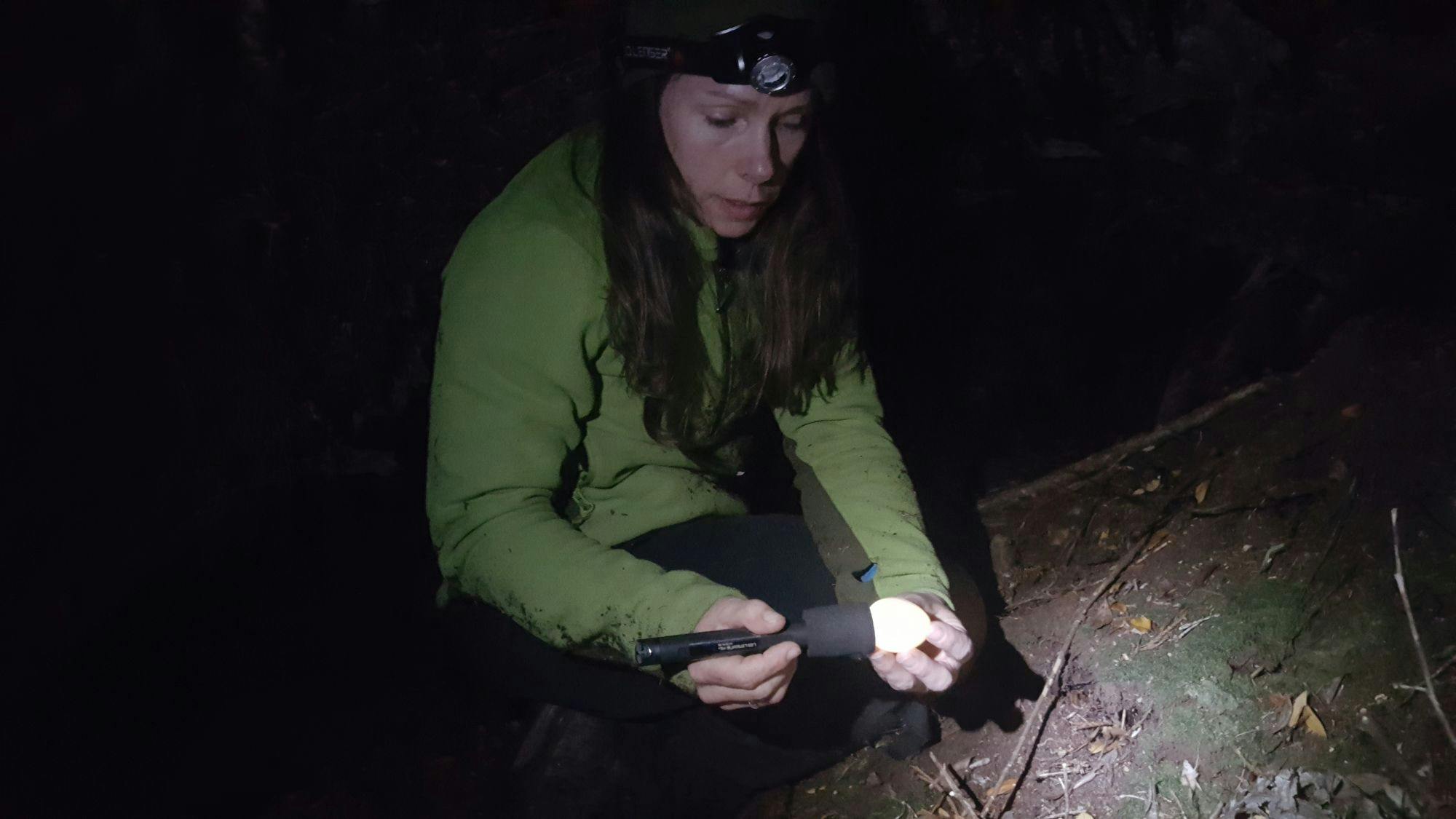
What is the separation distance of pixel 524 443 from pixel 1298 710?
2.09 meters

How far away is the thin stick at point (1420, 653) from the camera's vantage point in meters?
2.10

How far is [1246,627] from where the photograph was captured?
8.56ft

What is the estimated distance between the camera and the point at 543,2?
12.4 ft

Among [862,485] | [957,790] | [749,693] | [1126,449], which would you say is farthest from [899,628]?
[1126,449]

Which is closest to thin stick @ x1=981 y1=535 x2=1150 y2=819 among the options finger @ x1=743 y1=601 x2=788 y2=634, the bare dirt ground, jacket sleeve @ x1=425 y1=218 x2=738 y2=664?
the bare dirt ground

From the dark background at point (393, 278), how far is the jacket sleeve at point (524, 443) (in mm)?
1356

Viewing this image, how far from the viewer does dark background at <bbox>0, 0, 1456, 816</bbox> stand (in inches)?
111

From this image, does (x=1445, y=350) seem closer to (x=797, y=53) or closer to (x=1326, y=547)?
(x=1326, y=547)

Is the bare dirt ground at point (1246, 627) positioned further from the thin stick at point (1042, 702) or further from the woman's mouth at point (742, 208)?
the woman's mouth at point (742, 208)

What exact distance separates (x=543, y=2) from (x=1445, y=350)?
11.8 ft

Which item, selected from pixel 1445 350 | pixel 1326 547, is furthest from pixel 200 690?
pixel 1445 350

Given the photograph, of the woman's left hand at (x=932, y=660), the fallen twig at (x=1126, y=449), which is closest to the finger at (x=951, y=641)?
the woman's left hand at (x=932, y=660)

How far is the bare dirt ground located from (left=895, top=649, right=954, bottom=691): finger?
52cm

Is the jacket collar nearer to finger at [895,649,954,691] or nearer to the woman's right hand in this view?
the woman's right hand
